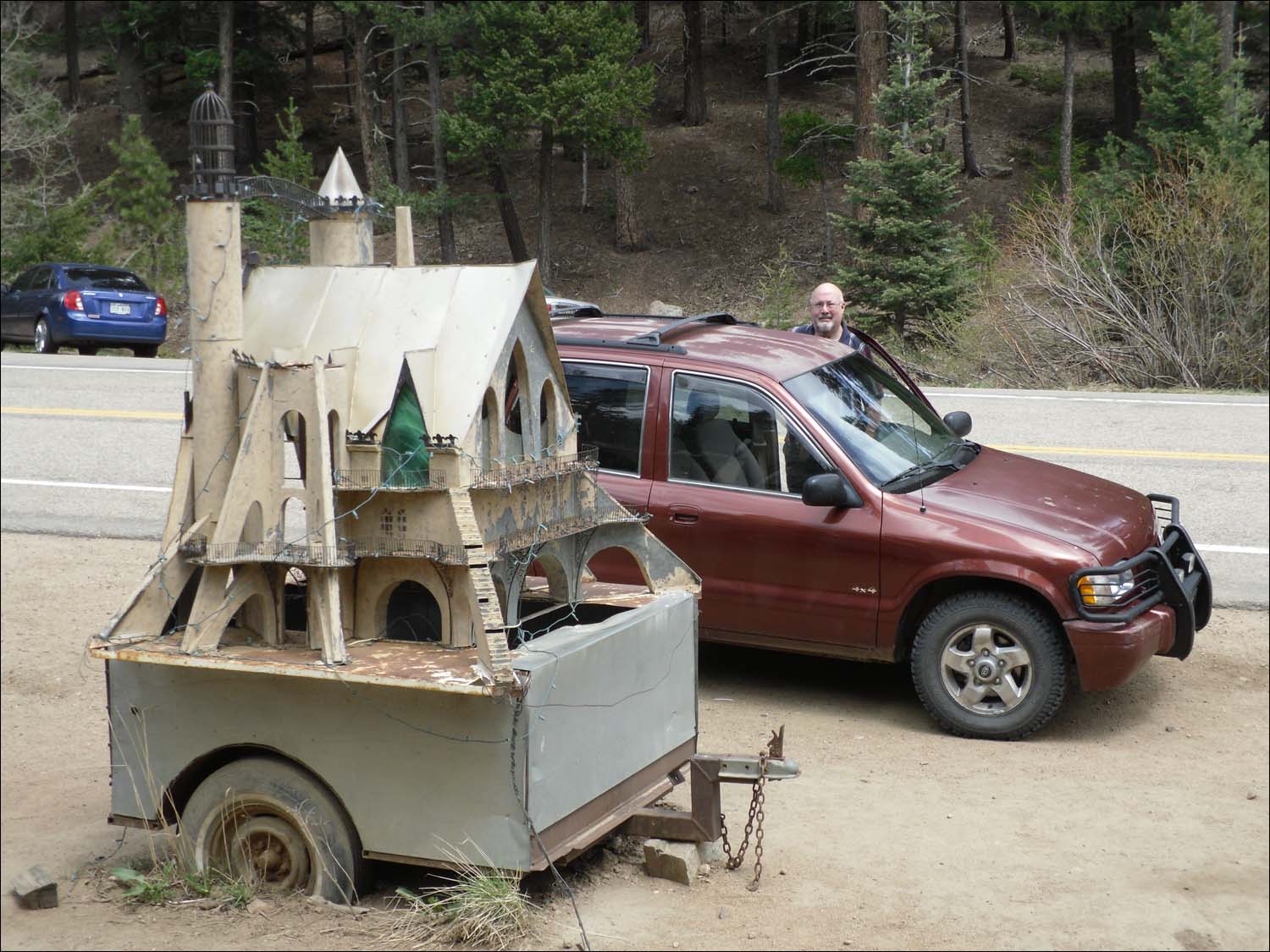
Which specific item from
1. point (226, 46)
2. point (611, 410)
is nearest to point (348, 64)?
point (226, 46)

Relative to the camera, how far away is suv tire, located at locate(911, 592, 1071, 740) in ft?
21.6

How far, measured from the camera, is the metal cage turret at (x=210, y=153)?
4.52m

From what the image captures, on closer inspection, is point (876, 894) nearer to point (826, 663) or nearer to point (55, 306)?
point (826, 663)

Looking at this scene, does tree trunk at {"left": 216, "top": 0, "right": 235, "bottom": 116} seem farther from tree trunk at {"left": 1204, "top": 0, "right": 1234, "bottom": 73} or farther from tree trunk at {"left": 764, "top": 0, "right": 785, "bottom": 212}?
tree trunk at {"left": 1204, "top": 0, "right": 1234, "bottom": 73}

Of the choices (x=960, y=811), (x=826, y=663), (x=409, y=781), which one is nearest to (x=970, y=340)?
(x=826, y=663)

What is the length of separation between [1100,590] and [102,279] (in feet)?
73.2

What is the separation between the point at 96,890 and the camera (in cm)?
503

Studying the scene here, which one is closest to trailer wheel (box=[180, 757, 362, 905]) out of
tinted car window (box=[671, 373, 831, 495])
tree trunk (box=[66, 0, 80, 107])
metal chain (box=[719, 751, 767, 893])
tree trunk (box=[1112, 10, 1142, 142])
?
metal chain (box=[719, 751, 767, 893])

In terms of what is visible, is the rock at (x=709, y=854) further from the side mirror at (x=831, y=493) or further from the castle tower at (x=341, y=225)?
the castle tower at (x=341, y=225)

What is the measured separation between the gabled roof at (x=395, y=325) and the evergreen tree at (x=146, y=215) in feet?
106

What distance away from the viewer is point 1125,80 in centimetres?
3916

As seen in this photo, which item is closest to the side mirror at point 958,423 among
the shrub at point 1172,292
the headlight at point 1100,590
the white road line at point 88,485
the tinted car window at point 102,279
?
the headlight at point 1100,590

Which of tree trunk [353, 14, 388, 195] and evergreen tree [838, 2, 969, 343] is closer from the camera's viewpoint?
evergreen tree [838, 2, 969, 343]

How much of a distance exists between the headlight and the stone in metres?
2.47
